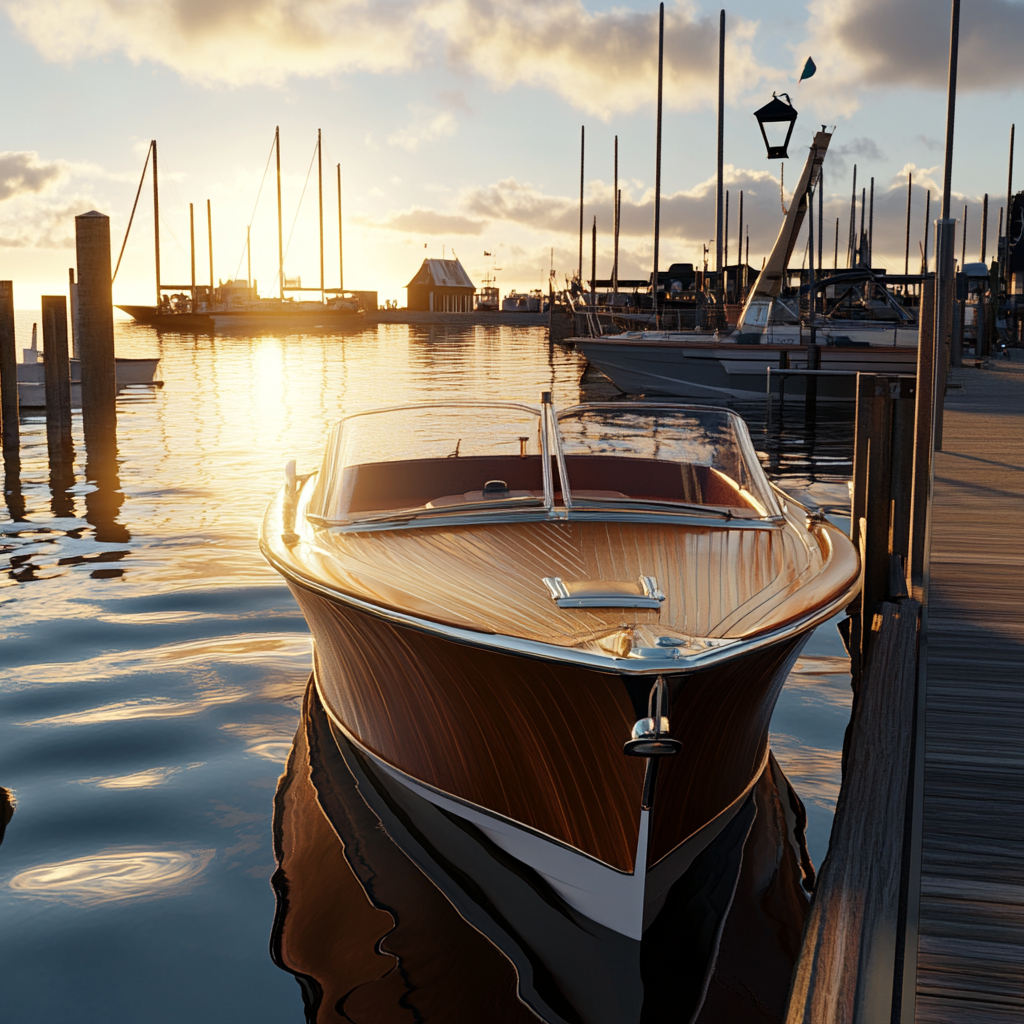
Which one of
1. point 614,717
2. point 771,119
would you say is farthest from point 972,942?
point 771,119

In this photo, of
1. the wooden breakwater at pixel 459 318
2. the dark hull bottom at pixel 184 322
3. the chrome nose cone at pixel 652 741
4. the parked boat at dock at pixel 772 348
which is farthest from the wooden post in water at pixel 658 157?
the wooden breakwater at pixel 459 318

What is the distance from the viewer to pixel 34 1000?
3295mm

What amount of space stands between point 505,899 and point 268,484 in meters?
9.77

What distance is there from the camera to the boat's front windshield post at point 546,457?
486 centimetres

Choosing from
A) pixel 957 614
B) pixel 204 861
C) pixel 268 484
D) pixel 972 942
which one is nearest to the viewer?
pixel 972 942

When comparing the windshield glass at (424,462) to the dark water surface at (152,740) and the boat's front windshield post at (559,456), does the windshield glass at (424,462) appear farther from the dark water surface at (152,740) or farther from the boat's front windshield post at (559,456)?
the dark water surface at (152,740)

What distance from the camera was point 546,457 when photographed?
198 inches

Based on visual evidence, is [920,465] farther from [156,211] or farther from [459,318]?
[459,318]

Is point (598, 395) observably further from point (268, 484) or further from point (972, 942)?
point (972, 942)

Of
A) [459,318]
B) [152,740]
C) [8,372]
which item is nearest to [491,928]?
[152,740]

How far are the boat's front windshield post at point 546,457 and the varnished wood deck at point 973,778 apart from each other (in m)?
1.75

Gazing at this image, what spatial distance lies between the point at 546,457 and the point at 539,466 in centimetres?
52

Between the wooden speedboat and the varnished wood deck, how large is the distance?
0.66 m

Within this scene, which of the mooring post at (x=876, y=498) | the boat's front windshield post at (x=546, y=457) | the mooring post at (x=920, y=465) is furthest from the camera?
the mooring post at (x=876, y=498)
